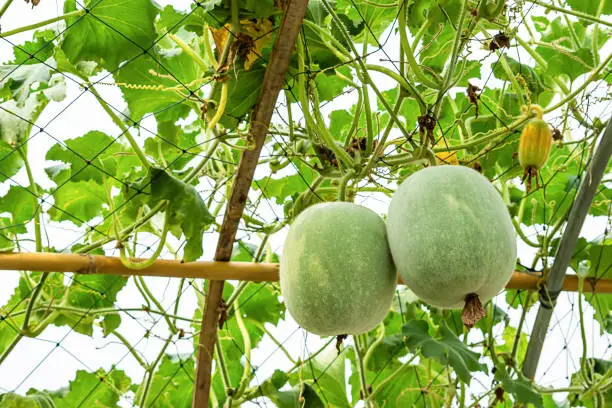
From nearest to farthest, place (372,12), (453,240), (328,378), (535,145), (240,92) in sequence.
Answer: (453,240) → (535,145) → (240,92) → (372,12) → (328,378)

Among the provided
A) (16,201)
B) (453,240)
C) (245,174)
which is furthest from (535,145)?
(16,201)

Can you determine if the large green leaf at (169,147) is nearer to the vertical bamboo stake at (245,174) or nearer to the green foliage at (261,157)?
the green foliage at (261,157)

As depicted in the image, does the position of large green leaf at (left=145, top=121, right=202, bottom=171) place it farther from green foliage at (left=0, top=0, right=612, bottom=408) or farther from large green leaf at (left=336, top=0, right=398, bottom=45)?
large green leaf at (left=336, top=0, right=398, bottom=45)

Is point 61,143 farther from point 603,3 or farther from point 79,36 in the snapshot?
point 603,3

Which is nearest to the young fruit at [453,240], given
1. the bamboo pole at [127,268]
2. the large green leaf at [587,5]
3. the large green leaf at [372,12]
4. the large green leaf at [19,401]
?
the bamboo pole at [127,268]

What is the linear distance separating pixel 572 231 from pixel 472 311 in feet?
2.58

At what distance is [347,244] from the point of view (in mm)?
1141

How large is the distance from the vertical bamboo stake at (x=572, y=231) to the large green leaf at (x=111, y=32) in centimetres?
102

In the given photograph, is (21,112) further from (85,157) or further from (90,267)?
(90,267)

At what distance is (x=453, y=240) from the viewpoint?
41.8 inches

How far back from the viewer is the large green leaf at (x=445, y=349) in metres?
1.44

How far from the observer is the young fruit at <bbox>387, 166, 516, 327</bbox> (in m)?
1.06

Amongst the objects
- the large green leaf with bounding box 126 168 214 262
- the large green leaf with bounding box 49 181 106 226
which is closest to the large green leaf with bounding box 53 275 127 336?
the large green leaf with bounding box 49 181 106 226

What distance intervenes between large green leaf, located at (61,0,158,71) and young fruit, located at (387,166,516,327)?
0.71 meters
